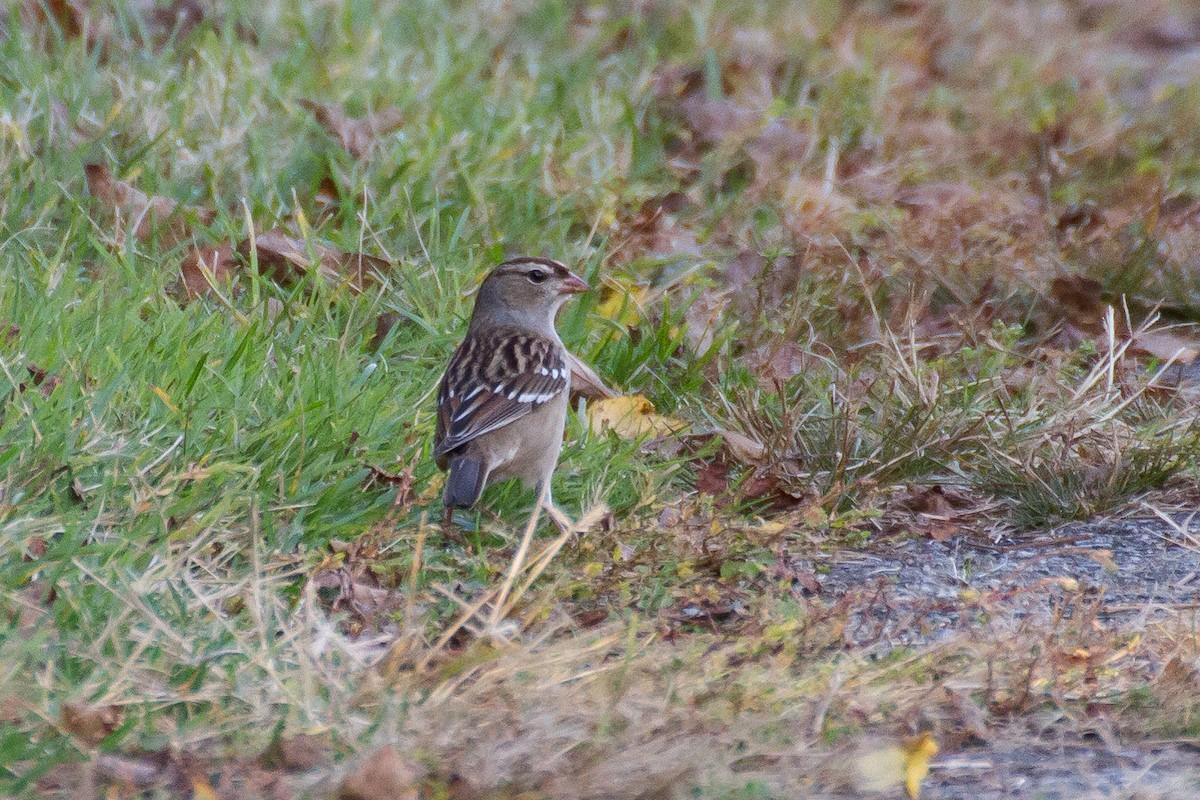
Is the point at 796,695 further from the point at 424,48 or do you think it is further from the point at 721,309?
the point at 424,48

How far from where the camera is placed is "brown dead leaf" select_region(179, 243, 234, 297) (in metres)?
6.23

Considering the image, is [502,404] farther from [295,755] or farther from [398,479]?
[295,755]

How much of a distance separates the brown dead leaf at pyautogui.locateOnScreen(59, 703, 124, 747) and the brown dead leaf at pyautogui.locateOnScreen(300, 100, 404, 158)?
13.9 ft

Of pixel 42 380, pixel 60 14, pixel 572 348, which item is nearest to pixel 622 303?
pixel 572 348

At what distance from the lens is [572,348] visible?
651 cm

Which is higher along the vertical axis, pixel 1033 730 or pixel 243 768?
pixel 243 768

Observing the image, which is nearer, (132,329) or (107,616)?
(107,616)

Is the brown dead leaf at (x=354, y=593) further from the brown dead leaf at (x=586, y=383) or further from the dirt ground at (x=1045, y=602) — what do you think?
the brown dead leaf at (x=586, y=383)

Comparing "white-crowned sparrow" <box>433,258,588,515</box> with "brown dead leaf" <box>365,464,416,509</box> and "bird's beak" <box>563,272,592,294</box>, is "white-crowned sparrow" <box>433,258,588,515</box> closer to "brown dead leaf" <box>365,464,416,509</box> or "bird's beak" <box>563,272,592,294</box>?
"brown dead leaf" <box>365,464,416,509</box>

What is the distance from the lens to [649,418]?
5.93 metres

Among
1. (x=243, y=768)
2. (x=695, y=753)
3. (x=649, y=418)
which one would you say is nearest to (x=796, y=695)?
(x=695, y=753)

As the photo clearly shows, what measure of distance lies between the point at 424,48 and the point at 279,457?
452cm

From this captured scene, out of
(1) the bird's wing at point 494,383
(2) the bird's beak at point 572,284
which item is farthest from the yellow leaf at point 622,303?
(1) the bird's wing at point 494,383

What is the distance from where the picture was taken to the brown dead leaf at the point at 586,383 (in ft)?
20.1
